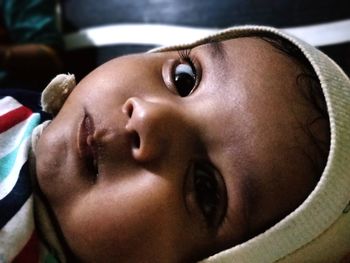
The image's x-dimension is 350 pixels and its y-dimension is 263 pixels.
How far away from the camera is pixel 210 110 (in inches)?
26.4

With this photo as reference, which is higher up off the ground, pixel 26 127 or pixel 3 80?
pixel 26 127

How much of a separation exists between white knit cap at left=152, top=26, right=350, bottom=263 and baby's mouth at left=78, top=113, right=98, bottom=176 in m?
0.19

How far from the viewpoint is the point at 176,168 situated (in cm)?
65

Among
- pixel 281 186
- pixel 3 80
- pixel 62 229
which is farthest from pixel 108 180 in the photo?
pixel 3 80

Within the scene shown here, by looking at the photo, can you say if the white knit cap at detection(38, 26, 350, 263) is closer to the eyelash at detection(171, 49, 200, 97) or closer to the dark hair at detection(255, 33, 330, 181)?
the dark hair at detection(255, 33, 330, 181)

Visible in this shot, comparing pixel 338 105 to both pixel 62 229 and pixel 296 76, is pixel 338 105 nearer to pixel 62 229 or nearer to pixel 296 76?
pixel 296 76

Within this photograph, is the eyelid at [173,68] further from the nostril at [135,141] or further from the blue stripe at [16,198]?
the blue stripe at [16,198]

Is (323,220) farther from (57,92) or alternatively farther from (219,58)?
(57,92)

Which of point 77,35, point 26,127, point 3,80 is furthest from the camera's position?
point 77,35

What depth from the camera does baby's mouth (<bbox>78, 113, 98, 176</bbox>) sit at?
0.66 m

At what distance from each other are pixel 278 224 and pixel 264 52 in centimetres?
24

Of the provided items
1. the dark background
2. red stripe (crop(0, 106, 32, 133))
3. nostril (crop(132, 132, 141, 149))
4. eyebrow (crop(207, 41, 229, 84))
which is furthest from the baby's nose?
the dark background

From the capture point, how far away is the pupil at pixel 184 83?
73cm

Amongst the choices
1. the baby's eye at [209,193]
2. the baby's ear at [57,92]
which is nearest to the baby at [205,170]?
the baby's eye at [209,193]
